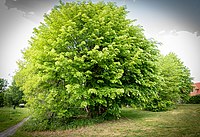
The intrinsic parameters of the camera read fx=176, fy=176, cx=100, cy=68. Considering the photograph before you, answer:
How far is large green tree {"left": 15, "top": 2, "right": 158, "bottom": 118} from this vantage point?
10.6m

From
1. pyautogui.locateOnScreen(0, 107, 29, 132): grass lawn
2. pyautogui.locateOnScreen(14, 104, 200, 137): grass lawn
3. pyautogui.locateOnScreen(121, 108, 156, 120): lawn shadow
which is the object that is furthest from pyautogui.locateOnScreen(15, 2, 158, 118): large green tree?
pyautogui.locateOnScreen(0, 107, 29, 132): grass lawn

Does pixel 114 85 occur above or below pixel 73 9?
below

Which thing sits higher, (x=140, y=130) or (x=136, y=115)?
(x=136, y=115)

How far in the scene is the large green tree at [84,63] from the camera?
10.6 meters

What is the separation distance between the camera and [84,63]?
1073 centimetres

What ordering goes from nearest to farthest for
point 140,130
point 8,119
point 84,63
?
point 140,130
point 84,63
point 8,119

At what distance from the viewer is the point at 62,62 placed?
10.1 m

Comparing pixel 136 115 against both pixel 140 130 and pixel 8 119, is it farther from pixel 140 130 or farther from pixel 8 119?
pixel 8 119

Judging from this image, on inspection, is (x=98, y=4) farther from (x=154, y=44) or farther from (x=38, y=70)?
(x=38, y=70)

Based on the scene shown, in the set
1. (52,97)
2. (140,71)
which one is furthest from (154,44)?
(52,97)

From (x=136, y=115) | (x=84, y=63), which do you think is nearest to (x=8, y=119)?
(x=84, y=63)

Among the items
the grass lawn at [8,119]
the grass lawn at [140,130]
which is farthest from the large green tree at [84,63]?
the grass lawn at [8,119]

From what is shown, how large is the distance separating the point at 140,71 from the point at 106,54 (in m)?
3.78

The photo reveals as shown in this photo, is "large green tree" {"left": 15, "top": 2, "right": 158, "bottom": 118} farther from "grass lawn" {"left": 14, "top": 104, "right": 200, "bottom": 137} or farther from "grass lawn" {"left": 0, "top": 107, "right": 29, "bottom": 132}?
"grass lawn" {"left": 0, "top": 107, "right": 29, "bottom": 132}
